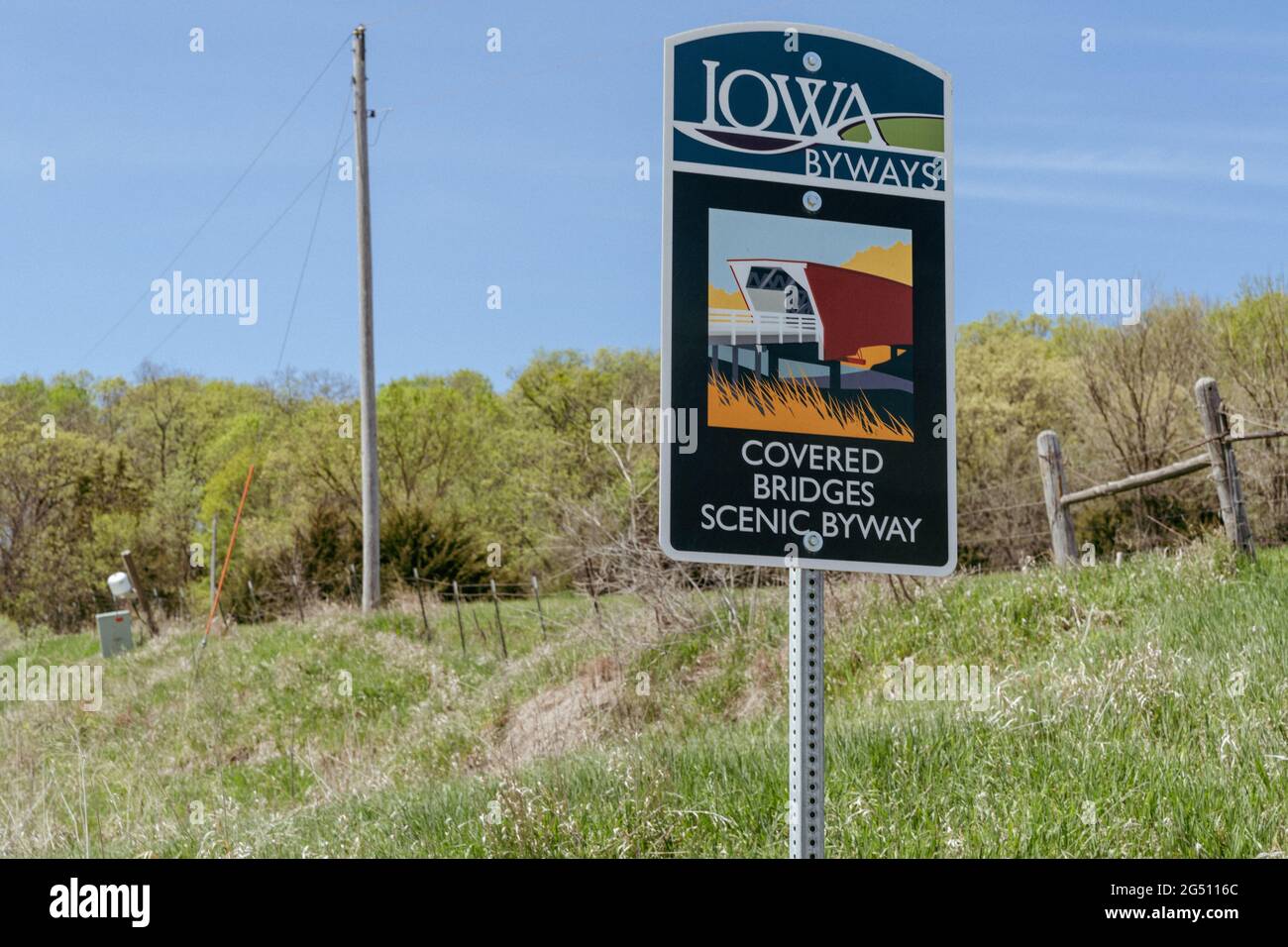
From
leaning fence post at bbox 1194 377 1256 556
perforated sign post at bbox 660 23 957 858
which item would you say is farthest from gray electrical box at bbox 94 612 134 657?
perforated sign post at bbox 660 23 957 858

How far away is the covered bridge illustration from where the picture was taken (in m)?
3.18

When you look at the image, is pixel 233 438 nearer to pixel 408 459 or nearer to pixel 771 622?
pixel 408 459

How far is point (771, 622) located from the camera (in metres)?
9.99

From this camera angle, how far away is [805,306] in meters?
3.22

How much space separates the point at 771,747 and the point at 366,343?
17.5 metres

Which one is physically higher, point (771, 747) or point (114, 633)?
point (771, 747)

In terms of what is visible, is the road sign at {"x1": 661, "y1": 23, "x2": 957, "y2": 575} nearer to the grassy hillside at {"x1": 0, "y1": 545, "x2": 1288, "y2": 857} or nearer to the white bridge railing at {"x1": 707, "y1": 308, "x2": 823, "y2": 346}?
the white bridge railing at {"x1": 707, "y1": 308, "x2": 823, "y2": 346}

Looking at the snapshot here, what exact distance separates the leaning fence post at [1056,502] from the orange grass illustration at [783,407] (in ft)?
27.2

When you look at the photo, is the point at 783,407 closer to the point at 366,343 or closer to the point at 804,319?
the point at 804,319

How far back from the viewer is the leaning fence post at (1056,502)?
11.1m

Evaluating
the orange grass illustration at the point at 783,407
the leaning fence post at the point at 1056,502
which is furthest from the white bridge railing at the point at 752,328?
the leaning fence post at the point at 1056,502

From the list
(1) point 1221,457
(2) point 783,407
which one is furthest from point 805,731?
(1) point 1221,457

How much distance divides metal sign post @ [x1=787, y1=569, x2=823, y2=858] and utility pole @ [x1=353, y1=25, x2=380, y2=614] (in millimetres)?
18579
